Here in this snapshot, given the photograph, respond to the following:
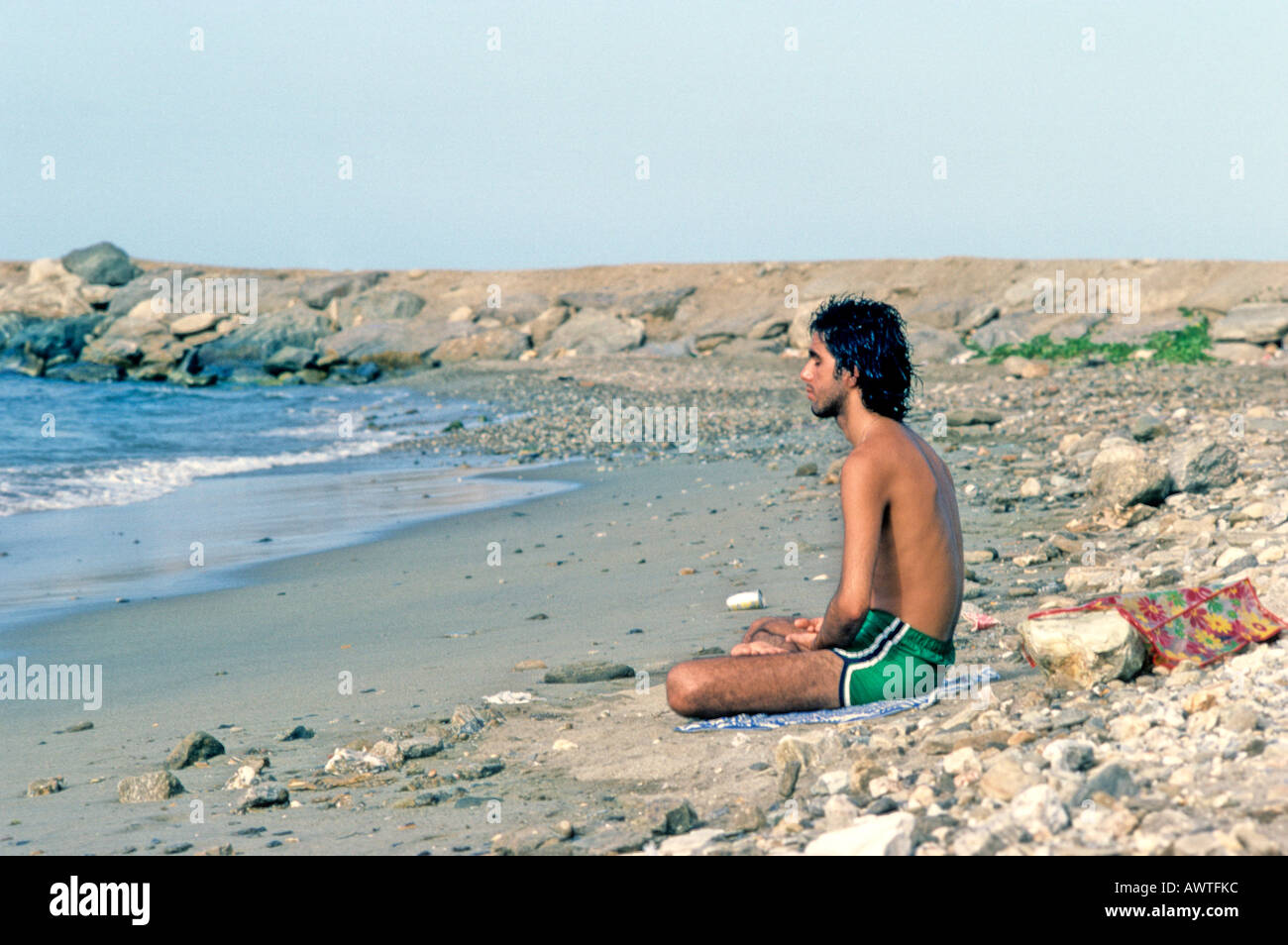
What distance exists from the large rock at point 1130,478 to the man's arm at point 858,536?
4116 millimetres

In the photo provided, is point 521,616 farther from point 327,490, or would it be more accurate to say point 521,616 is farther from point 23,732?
point 327,490

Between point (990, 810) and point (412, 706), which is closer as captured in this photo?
point (990, 810)

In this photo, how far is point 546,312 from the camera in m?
36.6

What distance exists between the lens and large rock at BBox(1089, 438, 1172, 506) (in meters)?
7.71

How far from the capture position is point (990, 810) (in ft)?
10.0

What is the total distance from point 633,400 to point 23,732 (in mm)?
17311

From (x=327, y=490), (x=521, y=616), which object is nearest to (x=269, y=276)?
(x=327, y=490)

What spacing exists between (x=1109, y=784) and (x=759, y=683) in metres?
1.46

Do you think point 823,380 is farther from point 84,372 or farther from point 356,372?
point 84,372

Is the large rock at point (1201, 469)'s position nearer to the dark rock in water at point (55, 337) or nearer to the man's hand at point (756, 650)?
the man's hand at point (756, 650)

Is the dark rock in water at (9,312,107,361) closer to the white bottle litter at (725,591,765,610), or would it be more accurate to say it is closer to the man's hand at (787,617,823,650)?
the white bottle litter at (725,591,765,610)

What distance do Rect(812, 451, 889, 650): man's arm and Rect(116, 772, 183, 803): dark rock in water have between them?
2.24 m
